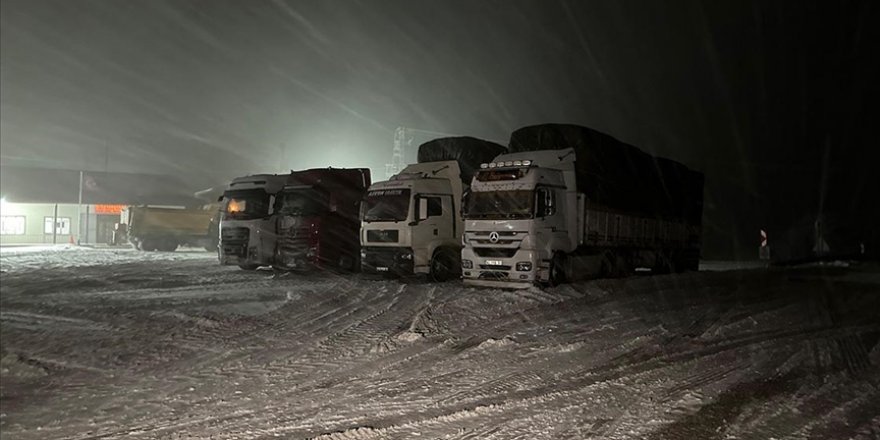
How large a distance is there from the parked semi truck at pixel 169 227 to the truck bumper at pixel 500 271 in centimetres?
2273

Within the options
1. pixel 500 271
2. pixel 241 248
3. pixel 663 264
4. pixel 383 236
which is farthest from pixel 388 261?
pixel 663 264

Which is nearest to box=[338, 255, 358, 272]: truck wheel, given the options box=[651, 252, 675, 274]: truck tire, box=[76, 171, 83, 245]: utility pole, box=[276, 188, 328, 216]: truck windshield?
box=[276, 188, 328, 216]: truck windshield

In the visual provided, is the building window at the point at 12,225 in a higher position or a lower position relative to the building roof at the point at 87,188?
lower

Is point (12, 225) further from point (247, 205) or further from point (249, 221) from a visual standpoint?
point (249, 221)

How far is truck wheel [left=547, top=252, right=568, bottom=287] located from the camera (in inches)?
584

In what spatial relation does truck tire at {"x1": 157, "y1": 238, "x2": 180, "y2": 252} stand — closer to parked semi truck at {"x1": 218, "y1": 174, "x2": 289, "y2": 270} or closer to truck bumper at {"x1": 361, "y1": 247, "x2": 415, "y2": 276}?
parked semi truck at {"x1": 218, "y1": 174, "x2": 289, "y2": 270}

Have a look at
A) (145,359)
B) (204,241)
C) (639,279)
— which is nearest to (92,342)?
(145,359)

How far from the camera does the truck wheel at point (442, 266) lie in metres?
17.0

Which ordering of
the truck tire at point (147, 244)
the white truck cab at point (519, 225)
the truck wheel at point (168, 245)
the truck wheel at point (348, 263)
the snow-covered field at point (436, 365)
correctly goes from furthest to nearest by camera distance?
the truck wheel at point (168, 245) → the truck tire at point (147, 244) → the truck wheel at point (348, 263) → the white truck cab at point (519, 225) → the snow-covered field at point (436, 365)

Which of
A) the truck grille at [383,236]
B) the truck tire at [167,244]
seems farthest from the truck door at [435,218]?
the truck tire at [167,244]

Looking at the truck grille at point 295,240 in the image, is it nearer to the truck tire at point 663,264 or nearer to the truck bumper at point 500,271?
the truck bumper at point 500,271

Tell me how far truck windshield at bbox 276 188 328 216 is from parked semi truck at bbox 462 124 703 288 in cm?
608

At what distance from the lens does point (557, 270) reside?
1512 cm

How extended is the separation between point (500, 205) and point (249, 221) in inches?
375
